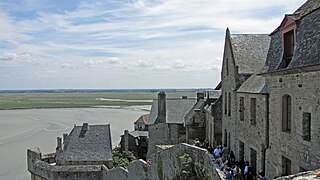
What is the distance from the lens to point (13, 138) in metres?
56.3

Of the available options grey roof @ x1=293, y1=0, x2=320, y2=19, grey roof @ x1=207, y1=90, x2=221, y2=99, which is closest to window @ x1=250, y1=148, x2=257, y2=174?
grey roof @ x1=293, y1=0, x2=320, y2=19

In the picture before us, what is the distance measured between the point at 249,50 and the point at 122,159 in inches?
663

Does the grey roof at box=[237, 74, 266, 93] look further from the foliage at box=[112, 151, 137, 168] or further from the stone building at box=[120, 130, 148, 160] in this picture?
the stone building at box=[120, 130, 148, 160]

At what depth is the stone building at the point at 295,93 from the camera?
1040 cm

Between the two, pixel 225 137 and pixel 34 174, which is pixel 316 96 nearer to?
pixel 225 137

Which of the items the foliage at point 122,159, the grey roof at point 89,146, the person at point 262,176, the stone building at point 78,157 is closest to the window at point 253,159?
the person at point 262,176

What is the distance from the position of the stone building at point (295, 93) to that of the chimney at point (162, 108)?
2146 cm

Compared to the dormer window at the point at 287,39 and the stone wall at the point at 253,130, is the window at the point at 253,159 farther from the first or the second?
the dormer window at the point at 287,39

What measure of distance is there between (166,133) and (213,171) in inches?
818

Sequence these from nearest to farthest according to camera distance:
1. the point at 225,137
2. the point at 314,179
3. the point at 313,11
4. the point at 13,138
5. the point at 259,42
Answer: the point at 314,179, the point at 313,11, the point at 259,42, the point at 225,137, the point at 13,138

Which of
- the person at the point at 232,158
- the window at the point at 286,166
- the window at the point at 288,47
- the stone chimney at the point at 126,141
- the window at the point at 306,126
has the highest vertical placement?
the window at the point at 288,47

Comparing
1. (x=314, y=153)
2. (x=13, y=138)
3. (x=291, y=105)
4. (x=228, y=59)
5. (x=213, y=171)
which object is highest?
(x=228, y=59)

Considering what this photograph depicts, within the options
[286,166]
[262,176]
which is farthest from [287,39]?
[262,176]

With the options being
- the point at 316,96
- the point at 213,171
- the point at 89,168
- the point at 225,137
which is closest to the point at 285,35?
the point at 316,96
